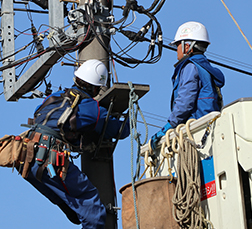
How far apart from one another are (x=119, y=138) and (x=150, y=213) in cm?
173

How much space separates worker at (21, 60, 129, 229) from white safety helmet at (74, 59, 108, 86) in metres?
0.24

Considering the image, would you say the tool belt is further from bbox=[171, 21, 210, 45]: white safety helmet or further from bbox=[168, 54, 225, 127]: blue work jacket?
bbox=[171, 21, 210, 45]: white safety helmet

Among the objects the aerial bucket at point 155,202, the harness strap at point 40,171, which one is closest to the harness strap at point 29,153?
the harness strap at point 40,171

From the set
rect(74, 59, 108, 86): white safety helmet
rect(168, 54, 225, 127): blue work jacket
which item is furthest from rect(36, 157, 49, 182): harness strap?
rect(168, 54, 225, 127): blue work jacket

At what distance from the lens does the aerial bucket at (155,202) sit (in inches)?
223

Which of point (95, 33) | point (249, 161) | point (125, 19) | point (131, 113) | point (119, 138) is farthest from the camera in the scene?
point (125, 19)

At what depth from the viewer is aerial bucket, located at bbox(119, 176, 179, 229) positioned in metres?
5.67

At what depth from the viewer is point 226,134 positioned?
213 inches

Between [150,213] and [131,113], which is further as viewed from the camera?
[131,113]

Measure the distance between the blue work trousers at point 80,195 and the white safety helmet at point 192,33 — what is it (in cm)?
204

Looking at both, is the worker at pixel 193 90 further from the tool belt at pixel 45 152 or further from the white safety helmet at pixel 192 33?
the tool belt at pixel 45 152

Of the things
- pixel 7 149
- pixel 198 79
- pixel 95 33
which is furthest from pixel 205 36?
pixel 7 149

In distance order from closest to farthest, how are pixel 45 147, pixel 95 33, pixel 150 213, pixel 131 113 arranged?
pixel 150 213
pixel 131 113
pixel 45 147
pixel 95 33

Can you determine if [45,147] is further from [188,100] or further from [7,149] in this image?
[188,100]
